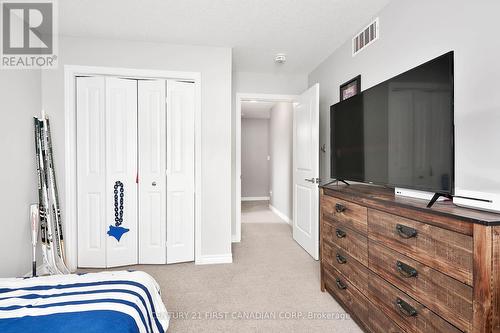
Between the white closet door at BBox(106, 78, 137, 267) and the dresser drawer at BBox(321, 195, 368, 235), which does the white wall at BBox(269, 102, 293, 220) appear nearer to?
the dresser drawer at BBox(321, 195, 368, 235)

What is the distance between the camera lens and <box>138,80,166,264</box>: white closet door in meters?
3.04

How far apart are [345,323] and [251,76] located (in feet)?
11.2

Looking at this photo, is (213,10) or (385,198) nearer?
(385,198)

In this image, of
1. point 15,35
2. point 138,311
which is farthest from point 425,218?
point 15,35

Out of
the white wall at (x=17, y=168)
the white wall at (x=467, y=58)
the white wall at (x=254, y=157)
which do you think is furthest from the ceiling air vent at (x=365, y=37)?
the white wall at (x=254, y=157)

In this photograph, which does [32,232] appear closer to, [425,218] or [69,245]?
[69,245]

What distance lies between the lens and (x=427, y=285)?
49.9 inches

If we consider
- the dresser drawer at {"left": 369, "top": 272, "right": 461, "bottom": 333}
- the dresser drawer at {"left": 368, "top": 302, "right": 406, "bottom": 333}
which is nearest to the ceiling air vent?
the dresser drawer at {"left": 369, "top": 272, "right": 461, "bottom": 333}

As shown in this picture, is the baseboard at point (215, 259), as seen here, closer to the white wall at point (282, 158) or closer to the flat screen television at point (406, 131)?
the flat screen television at point (406, 131)

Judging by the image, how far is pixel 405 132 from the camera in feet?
5.14

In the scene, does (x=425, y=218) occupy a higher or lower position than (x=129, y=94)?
lower

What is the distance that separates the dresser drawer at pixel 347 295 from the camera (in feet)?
5.82

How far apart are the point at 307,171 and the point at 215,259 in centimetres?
162

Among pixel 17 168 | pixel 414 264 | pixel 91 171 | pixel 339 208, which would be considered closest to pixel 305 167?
pixel 339 208
